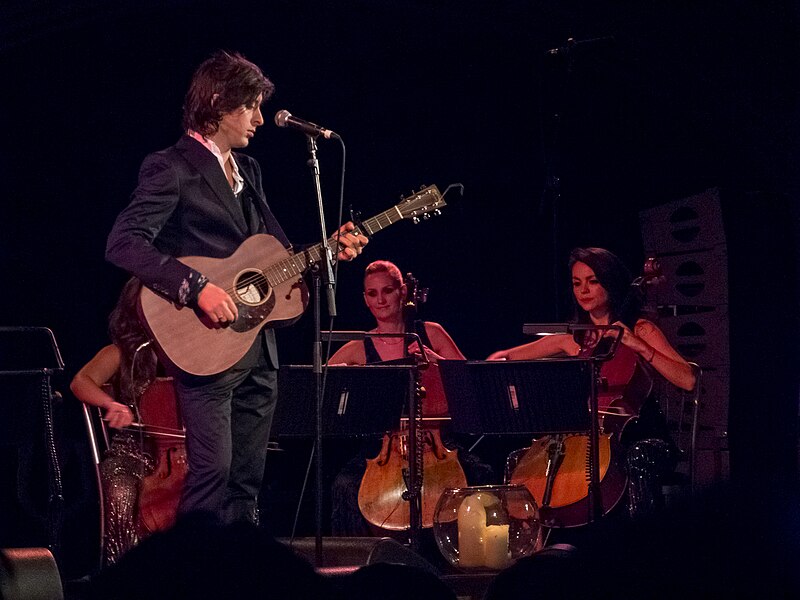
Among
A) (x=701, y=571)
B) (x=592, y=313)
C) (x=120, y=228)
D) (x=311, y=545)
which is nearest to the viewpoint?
(x=701, y=571)

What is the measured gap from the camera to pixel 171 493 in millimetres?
4859

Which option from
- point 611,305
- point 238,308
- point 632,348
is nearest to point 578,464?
point 632,348

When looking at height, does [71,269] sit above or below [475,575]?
above

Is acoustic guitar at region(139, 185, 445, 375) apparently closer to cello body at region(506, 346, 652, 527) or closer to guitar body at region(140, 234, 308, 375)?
guitar body at region(140, 234, 308, 375)

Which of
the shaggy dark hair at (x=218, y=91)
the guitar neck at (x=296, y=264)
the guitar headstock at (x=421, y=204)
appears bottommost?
the guitar neck at (x=296, y=264)

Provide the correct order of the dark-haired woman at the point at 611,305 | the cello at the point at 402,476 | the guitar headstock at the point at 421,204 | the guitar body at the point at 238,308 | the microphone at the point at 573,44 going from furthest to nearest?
1. the microphone at the point at 573,44
2. the dark-haired woman at the point at 611,305
3. the cello at the point at 402,476
4. the guitar headstock at the point at 421,204
5. the guitar body at the point at 238,308

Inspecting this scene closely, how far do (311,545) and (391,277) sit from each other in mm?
2242

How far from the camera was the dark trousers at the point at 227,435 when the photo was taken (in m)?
3.29

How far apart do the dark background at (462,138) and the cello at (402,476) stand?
1168 mm

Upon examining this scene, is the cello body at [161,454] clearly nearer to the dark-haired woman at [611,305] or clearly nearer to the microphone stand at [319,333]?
the microphone stand at [319,333]

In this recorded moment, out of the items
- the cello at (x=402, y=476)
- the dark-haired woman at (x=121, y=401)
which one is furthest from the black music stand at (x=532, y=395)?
the dark-haired woman at (x=121, y=401)

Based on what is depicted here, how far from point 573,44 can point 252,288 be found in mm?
2819

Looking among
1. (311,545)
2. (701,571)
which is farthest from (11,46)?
(701,571)

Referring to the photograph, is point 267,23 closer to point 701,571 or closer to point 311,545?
point 311,545
